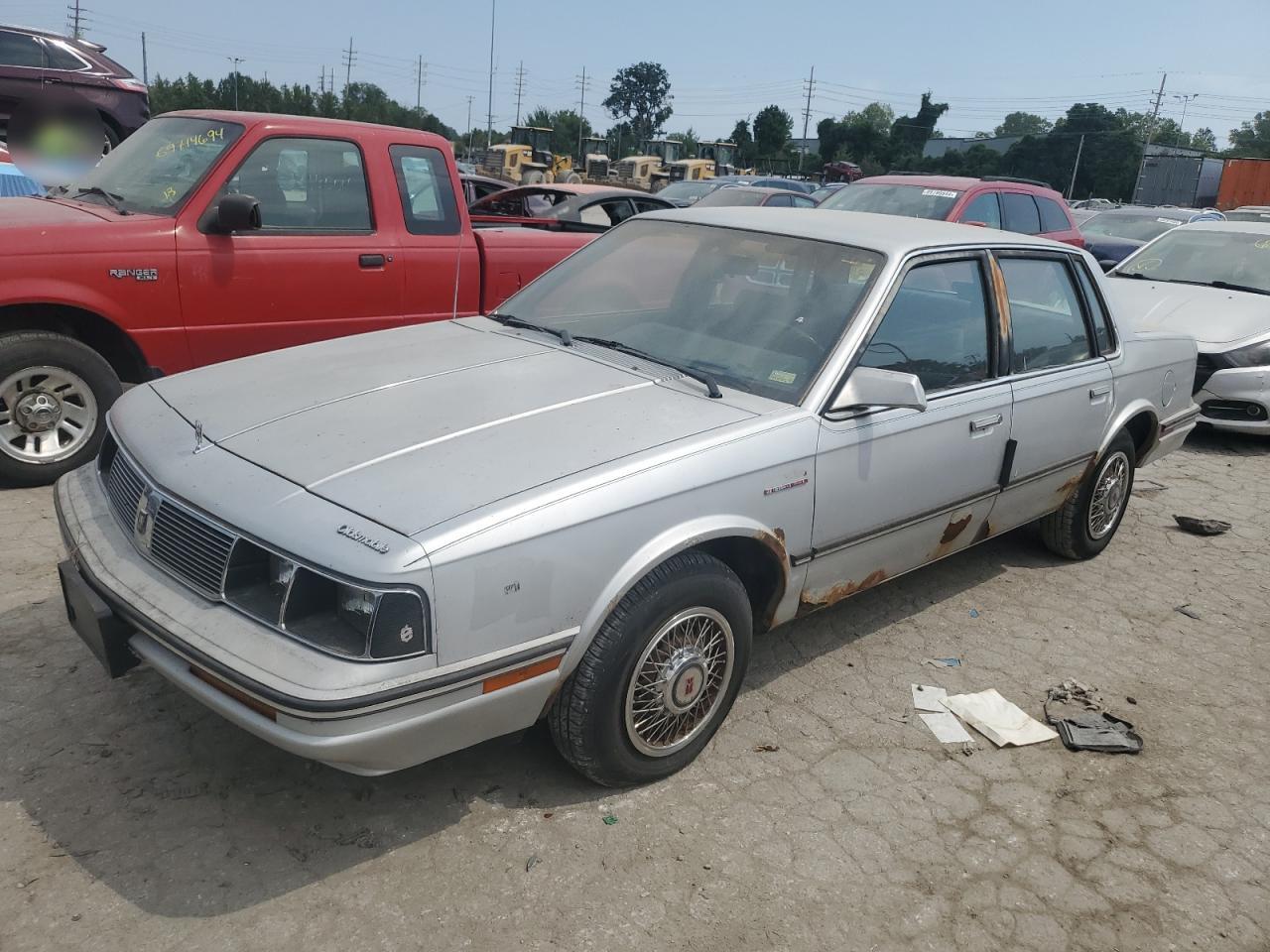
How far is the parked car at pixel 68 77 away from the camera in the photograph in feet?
40.6

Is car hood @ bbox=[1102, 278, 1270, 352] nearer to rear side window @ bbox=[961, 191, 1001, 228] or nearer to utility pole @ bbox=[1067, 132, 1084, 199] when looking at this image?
rear side window @ bbox=[961, 191, 1001, 228]

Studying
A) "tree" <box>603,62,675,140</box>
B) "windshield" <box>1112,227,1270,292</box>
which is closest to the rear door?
"windshield" <box>1112,227,1270,292</box>

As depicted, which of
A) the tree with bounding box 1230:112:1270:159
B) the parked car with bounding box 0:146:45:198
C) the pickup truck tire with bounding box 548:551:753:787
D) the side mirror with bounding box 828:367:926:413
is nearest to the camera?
the pickup truck tire with bounding box 548:551:753:787

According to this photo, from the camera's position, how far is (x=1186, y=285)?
8.54m

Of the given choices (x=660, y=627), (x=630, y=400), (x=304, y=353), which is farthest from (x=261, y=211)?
(x=660, y=627)

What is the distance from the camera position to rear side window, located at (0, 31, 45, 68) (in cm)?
1230

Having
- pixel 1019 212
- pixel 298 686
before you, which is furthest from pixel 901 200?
pixel 298 686

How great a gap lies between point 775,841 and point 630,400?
1.40 m

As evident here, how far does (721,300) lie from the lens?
3.74 metres

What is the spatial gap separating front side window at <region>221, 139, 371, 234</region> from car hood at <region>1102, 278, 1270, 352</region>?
5523 millimetres

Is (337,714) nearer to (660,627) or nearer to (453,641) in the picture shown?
(453,641)

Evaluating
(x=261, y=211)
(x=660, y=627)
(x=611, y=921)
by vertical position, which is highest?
(x=261, y=211)

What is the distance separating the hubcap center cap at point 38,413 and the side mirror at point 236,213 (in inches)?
46.6

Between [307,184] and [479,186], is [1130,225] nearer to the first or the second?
A: [479,186]
